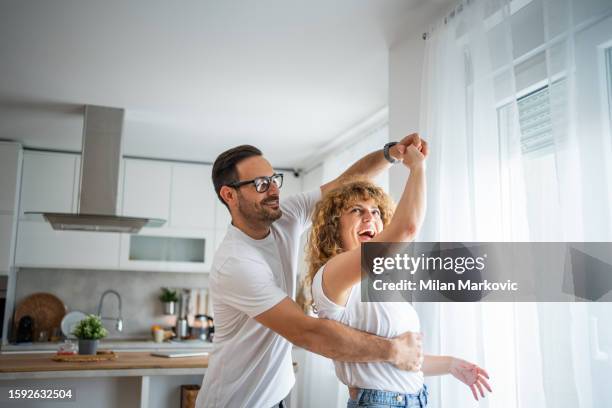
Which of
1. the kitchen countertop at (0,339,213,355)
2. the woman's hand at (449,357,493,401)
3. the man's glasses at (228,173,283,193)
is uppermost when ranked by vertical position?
the man's glasses at (228,173,283,193)

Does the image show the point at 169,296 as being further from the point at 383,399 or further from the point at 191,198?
the point at 383,399

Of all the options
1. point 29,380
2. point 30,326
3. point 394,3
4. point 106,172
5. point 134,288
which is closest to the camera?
point 394,3

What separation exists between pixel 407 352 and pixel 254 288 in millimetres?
489

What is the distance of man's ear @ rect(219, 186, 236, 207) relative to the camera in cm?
181

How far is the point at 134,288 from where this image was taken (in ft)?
17.9

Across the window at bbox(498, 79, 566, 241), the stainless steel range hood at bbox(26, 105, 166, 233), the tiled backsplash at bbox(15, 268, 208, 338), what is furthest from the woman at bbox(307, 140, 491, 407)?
the tiled backsplash at bbox(15, 268, 208, 338)

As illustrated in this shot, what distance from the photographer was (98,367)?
2814 mm

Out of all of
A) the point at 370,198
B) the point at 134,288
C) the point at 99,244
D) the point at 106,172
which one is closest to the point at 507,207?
the point at 370,198

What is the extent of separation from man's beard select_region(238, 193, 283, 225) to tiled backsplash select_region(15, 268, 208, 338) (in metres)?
4.05

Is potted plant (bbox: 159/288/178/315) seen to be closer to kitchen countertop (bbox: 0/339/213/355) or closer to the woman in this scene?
kitchen countertop (bbox: 0/339/213/355)

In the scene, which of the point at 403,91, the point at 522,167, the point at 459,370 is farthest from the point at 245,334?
the point at 403,91

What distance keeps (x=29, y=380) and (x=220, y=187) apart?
1.75 m

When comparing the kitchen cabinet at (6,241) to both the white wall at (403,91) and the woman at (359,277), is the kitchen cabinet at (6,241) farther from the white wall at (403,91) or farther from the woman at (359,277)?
the woman at (359,277)

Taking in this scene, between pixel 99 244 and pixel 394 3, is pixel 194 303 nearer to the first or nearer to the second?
pixel 99 244
